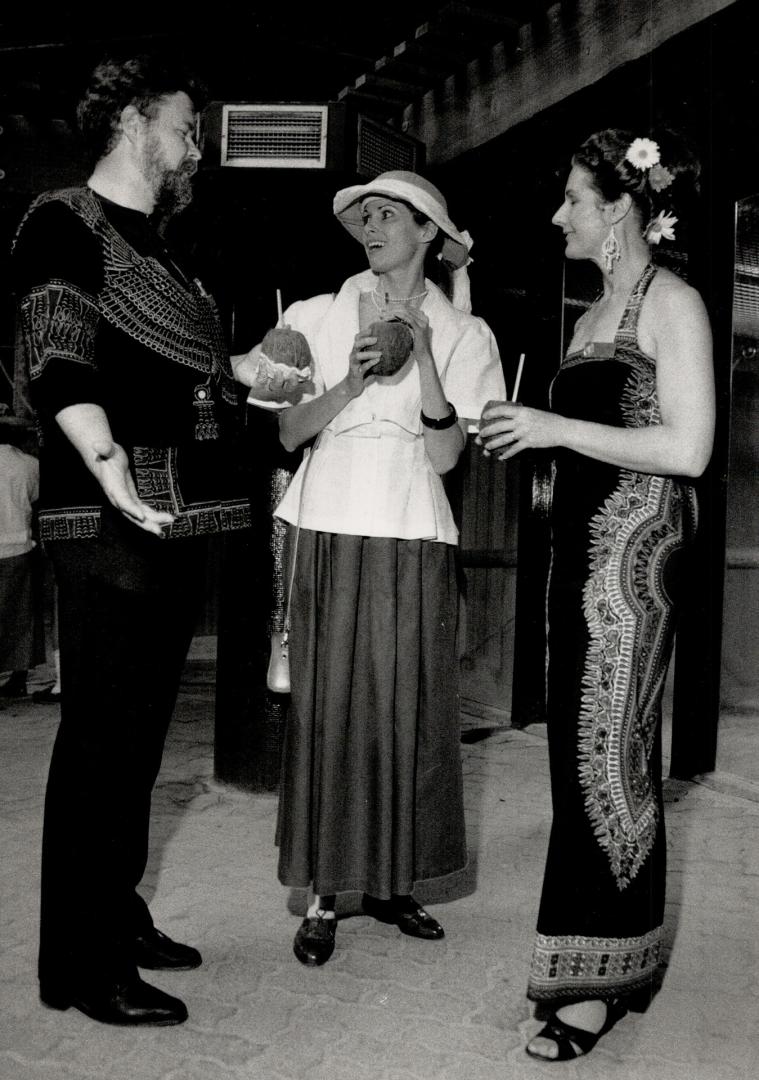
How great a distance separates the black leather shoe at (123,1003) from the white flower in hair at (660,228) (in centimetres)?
190

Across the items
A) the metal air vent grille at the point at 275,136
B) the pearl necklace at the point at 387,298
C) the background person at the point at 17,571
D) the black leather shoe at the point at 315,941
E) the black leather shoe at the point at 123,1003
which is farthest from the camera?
the background person at the point at 17,571

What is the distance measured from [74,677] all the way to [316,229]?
8.06ft

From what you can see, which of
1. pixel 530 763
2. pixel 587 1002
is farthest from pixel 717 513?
pixel 587 1002

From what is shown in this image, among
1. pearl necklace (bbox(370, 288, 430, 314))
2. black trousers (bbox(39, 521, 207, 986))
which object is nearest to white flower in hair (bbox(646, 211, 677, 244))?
pearl necklace (bbox(370, 288, 430, 314))

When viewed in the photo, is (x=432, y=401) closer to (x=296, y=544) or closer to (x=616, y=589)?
(x=296, y=544)

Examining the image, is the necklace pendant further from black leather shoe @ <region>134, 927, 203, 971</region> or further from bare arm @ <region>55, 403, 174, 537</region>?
black leather shoe @ <region>134, 927, 203, 971</region>

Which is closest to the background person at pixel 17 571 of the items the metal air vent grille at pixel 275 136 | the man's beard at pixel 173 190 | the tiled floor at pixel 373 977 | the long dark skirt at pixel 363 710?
the tiled floor at pixel 373 977

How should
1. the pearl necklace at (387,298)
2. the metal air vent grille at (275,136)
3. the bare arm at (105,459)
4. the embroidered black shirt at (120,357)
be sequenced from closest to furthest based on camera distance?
1. the bare arm at (105,459)
2. the embroidered black shirt at (120,357)
3. the pearl necklace at (387,298)
4. the metal air vent grille at (275,136)

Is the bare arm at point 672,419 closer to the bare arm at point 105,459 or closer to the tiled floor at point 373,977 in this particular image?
the bare arm at point 105,459

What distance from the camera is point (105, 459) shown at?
180 cm

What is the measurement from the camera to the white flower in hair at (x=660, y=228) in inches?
81.8

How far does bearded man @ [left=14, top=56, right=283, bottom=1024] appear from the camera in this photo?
1.92m

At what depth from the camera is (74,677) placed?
2027mm

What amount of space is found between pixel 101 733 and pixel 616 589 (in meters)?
1.07
